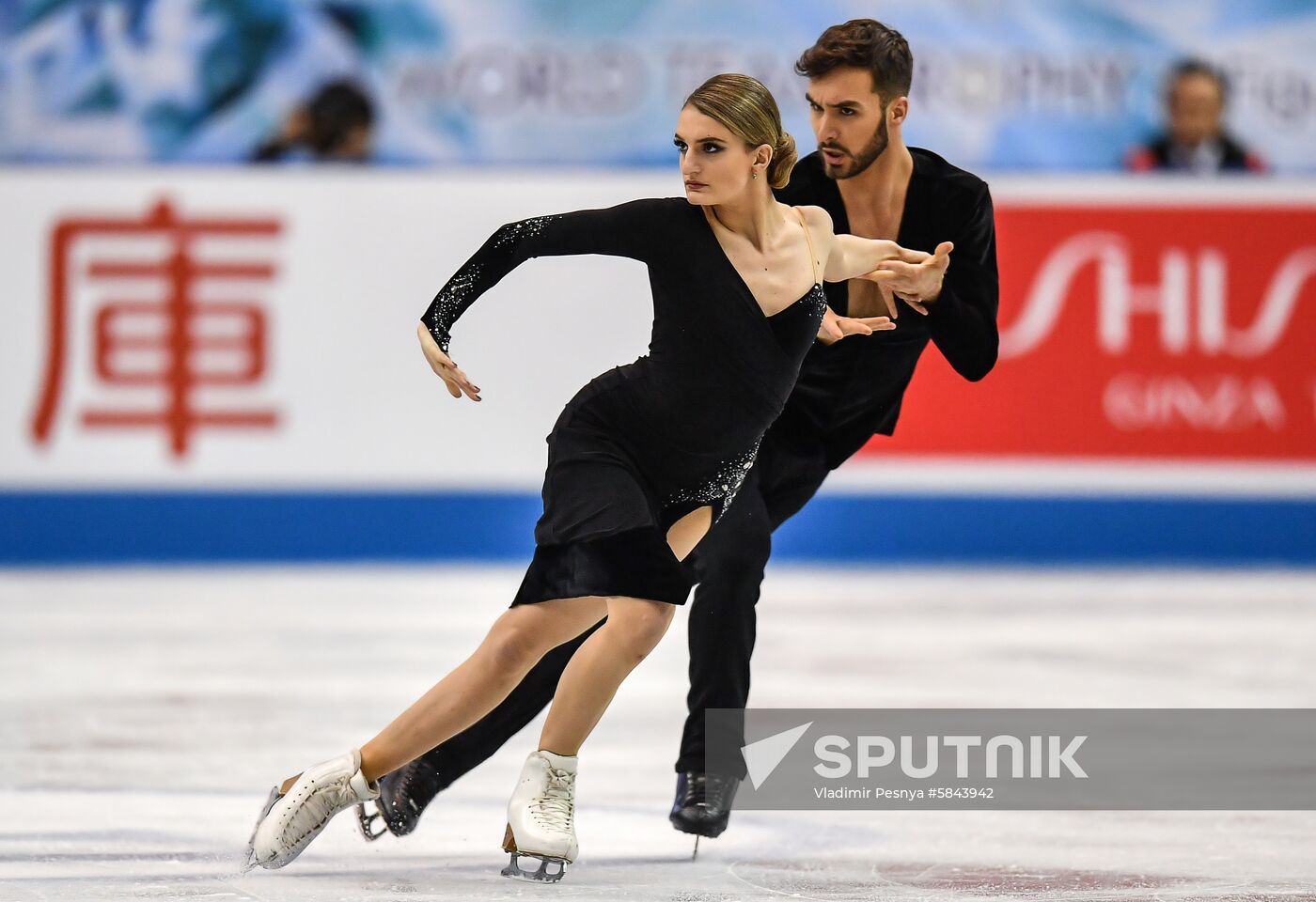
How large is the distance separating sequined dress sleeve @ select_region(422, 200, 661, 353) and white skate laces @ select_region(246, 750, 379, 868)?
614 mm

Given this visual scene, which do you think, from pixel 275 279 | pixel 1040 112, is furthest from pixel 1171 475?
pixel 275 279

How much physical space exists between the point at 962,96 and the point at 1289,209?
5.30 ft

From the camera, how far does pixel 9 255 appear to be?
23.8 ft

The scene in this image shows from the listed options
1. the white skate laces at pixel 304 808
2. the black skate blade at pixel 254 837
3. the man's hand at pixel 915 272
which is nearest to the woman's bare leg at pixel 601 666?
the white skate laces at pixel 304 808

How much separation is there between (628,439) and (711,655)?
1.81 feet

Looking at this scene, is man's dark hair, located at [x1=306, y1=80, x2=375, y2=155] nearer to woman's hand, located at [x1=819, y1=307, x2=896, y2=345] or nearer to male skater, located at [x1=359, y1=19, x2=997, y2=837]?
male skater, located at [x1=359, y1=19, x2=997, y2=837]

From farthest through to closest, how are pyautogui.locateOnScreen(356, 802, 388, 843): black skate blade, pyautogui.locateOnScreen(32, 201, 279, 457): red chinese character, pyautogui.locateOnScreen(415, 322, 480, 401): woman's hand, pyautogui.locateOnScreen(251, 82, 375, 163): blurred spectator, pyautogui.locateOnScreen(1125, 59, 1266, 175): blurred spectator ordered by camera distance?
pyautogui.locateOnScreen(1125, 59, 1266, 175): blurred spectator → pyautogui.locateOnScreen(251, 82, 375, 163): blurred spectator → pyautogui.locateOnScreen(32, 201, 279, 457): red chinese character → pyautogui.locateOnScreen(356, 802, 388, 843): black skate blade → pyautogui.locateOnScreen(415, 322, 480, 401): woman's hand

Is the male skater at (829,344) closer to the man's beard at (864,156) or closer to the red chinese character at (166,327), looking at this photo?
the man's beard at (864,156)

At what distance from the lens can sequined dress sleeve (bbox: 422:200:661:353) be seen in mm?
2816

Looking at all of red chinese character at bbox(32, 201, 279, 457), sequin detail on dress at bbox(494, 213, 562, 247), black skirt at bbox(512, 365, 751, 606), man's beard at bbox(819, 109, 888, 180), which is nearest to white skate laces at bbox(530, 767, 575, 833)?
black skirt at bbox(512, 365, 751, 606)

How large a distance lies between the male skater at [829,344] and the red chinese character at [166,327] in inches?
163

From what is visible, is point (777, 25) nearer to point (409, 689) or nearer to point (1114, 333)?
point (1114, 333)

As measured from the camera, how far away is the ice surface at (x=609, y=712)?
114 inches

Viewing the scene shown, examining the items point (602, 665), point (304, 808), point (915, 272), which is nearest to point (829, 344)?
point (915, 272)
